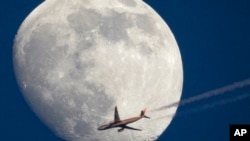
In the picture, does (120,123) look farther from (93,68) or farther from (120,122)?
(93,68)

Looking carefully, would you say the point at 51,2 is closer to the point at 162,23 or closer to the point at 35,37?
the point at 35,37

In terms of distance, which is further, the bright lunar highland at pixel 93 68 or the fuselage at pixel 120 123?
the fuselage at pixel 120 123

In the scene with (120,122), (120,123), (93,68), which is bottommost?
(120,123)

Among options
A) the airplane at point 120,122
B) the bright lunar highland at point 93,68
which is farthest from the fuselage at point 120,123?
the bright lunar highland at point 93,68

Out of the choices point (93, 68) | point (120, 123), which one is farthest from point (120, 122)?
point (93, 68)

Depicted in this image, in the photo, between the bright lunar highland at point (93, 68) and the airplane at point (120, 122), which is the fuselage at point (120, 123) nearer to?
the airplane at point (120, 122)

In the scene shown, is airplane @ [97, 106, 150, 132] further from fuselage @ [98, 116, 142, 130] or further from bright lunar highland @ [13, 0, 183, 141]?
bright lunar highland @ [13, 0, 183, 141]

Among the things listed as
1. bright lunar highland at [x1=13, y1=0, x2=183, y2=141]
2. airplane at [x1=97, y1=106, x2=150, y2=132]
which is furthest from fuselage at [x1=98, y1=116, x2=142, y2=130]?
bright lunar highland at [x1=13, y1=0, x2=183, y2=141]

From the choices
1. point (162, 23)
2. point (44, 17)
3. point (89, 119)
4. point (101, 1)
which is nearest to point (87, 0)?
point (101, 1)
